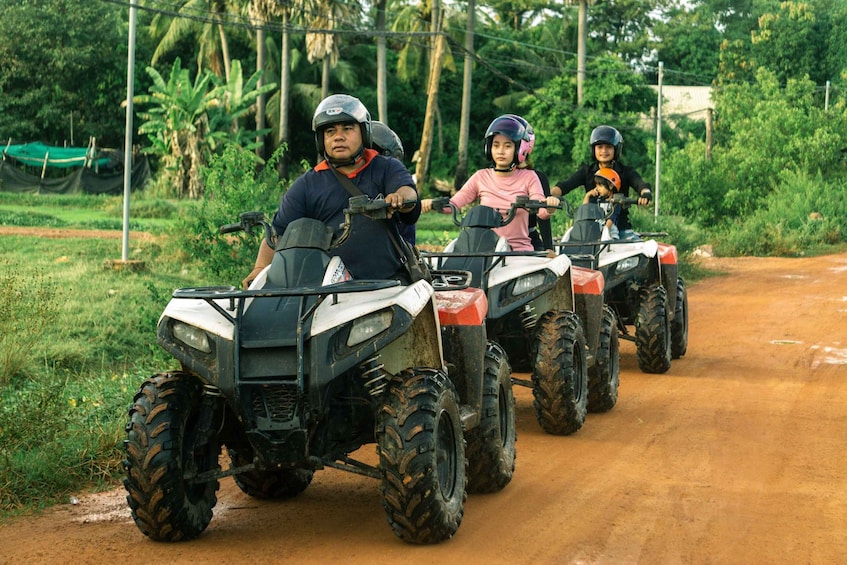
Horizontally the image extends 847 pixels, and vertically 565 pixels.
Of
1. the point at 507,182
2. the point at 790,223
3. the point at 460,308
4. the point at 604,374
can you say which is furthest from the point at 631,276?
the point at 790,223

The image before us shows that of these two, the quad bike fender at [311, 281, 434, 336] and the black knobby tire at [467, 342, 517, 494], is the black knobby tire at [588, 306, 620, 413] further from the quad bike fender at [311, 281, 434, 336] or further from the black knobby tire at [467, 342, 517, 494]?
the quad bike fender at [311, 281, 434, 336]

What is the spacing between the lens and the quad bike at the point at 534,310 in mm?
8906

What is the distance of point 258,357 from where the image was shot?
19.0 feet

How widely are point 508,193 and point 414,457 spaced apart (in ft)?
16.3

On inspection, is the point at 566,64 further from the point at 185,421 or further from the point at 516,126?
the point at 185,421

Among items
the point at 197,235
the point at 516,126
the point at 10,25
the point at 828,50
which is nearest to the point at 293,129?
the point at 10,25

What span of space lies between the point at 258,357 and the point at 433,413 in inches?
34.7

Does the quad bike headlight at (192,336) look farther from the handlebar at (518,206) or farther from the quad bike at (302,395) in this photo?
the handlebar at (518,206)

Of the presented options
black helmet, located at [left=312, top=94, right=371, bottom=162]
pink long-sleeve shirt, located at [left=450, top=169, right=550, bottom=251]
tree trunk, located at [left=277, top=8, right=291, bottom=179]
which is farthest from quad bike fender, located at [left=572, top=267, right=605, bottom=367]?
tree trunk, located at [left=277, top=8, right=291, bottom=179]

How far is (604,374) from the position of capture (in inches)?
403

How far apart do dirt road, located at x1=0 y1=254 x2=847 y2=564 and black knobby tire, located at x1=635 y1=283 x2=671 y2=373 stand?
40.0 inches

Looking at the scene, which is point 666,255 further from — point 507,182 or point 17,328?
point 17,328

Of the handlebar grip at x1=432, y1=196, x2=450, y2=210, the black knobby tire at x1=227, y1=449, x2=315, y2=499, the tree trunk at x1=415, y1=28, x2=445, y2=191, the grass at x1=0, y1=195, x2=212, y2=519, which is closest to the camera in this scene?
the black knobby tire at x1=227, y1=449, x2=315, y2=499

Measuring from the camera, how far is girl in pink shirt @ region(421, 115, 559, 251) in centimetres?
1029
